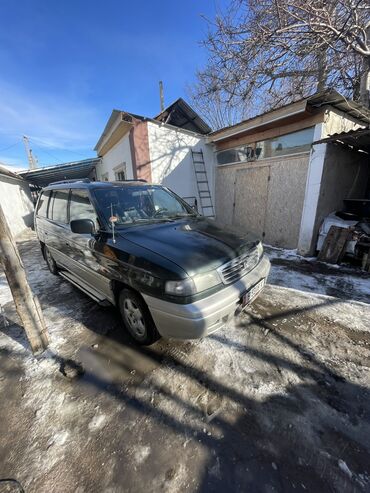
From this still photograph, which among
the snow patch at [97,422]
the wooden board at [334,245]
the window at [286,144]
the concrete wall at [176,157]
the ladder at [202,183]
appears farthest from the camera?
the ladder at [202,183]

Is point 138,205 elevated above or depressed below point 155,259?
above

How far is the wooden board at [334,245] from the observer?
5047 mm

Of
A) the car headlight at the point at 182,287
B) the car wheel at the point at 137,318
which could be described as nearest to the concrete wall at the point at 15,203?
the car wheel at the point at 137,318

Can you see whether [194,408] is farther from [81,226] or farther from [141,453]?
[81,226]

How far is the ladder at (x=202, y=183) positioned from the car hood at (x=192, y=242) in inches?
232

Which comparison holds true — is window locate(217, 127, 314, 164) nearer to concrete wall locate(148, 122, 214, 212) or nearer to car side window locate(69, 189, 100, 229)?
concrete wall locate(148, 122, 214, 212)

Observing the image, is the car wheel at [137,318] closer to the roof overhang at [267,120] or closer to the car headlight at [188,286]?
the car headlight at [188,286]

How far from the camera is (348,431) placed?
67.0 inches

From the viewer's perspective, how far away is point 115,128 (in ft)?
28.5

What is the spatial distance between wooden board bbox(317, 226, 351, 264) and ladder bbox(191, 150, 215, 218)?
4462 millimetres

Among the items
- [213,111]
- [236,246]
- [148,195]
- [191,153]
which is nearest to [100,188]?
[148,195]

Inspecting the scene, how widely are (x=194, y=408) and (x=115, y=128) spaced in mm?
9503

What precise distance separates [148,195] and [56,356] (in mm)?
2386

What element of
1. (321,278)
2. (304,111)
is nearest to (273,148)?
(304,111)
